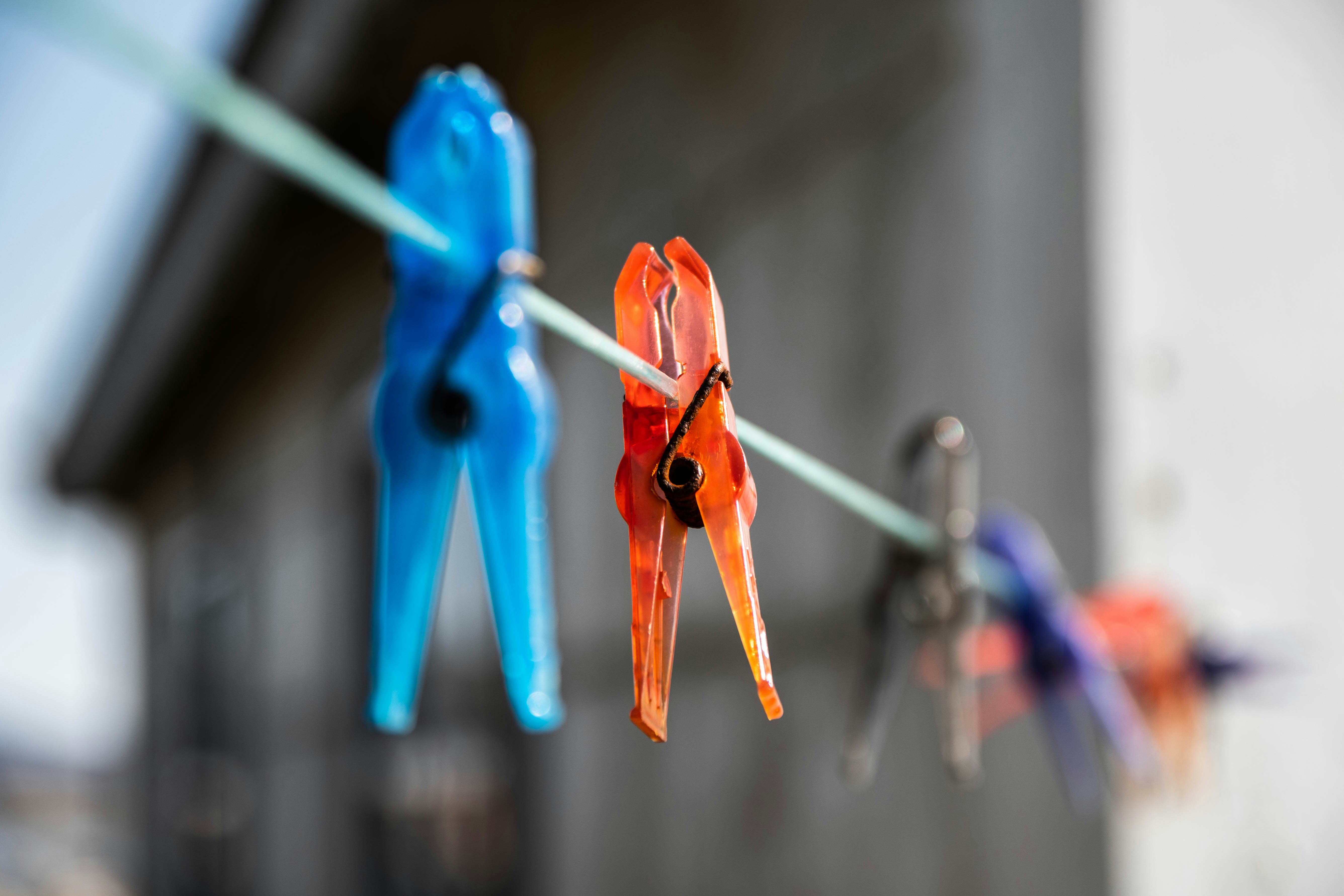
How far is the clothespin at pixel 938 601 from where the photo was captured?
63 cm

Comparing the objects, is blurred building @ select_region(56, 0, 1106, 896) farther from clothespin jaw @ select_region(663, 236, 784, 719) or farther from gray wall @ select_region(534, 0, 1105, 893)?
clothespin jaw @ select_region(663, 236, 784, 719)

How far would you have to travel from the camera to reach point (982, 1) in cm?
141

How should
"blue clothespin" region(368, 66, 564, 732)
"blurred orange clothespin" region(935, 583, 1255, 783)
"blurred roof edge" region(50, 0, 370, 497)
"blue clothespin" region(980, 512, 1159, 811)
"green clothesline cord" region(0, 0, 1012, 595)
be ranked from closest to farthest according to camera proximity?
1. "green clothesline cord" region(0, 0, 1012, 595)
2. "blue clothespin" region(368, 66, 564, 732)
3. "blue clothespin" region(980, 512, 1159, 811)
4. "blurred orange clothespin" region(935, 583, 1255, 783)
5. "blurred roof edge" region(50, 0, 370, 497)

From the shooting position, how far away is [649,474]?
34 centimetres

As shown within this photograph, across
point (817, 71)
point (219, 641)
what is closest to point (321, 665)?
point (219, 641)

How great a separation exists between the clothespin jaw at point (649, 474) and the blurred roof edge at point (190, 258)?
1.43 m

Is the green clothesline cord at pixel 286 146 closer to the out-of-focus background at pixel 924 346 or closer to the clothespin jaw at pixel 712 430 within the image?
the clothespin jaw at pixel 712 430

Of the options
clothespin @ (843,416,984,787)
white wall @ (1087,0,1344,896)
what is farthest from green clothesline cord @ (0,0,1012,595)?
white wall @ (1087,0,1344,896)

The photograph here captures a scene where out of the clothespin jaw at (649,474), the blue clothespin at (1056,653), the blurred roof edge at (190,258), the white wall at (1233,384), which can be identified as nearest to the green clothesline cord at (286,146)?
the clothespin jaw at (649,474)

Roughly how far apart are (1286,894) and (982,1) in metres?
1.53

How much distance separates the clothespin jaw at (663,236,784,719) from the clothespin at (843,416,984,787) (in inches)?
13.3

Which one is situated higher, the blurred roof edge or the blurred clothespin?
the blurred roof edge

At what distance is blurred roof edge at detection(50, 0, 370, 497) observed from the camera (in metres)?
1.61

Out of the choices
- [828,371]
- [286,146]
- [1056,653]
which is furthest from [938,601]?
[828,371]
